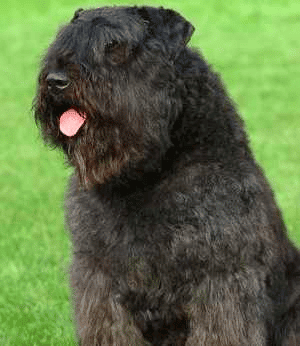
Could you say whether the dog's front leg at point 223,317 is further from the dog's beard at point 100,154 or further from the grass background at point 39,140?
the grass background at point 39,140

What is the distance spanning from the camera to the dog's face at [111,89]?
3688mm

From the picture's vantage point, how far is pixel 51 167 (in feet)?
30.8

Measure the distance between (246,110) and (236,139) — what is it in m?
8.24

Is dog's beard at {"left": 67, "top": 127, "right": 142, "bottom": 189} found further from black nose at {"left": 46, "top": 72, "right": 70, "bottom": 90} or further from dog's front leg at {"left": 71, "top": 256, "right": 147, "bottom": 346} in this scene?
dog's front leg at {"left": 71, "top": 256, "right": 147, "bottom": 346}

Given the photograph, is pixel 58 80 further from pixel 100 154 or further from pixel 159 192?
pixel 159 192

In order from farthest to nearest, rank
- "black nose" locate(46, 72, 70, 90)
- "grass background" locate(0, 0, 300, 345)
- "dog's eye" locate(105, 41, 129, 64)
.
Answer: "grass background" locate(0, 0, 300, 345) → "dog's eye" locate(105, 41, 129, 64) → "black nose" locate(46, 72, 70, 90)

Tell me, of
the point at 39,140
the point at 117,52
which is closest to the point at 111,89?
the point at 117,52

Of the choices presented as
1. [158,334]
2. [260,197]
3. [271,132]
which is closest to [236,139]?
[260,197]

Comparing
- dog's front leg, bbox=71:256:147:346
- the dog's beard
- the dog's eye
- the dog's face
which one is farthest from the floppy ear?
dog's front leg, bbox=71:256:147:346

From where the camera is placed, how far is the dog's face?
145 inches

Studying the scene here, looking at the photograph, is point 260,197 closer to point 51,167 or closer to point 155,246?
point 155,246

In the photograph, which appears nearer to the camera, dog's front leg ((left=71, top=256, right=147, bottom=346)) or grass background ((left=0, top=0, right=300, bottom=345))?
dog's front leg ((left=71, top=256, right=147, bottom=346))

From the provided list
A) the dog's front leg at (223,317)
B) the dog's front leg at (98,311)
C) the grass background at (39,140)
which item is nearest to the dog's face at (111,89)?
the grass background at (39,140)

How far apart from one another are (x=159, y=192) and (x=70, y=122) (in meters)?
0.59
